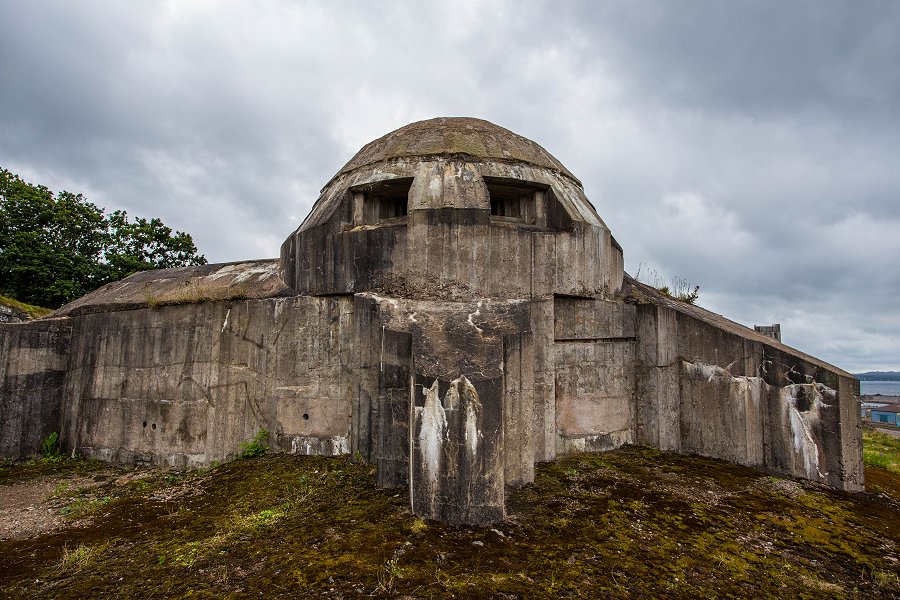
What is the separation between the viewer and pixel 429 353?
523cm

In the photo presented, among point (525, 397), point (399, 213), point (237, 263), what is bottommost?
point (525, 397)

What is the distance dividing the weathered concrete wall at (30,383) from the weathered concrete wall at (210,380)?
12.2 inches

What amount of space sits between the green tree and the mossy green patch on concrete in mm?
13542

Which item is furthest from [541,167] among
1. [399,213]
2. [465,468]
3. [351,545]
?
[351,545]

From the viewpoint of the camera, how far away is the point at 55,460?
28.2 ft

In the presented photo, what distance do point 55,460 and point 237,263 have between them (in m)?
4.93

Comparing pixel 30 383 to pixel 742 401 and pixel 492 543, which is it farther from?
pixel 742 401

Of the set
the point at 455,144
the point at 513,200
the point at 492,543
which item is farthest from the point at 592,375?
the point at 455,144

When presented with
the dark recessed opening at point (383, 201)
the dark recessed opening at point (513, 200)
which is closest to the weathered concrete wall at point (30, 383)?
the dark recessed opening at point (383, 201)

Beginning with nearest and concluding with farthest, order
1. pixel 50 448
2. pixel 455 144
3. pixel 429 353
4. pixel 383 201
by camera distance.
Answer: pixel 429 353
pixel 455 144
pixel 383 201
pixel 50 448

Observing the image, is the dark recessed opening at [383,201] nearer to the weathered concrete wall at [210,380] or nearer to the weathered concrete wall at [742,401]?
the weathered concrete wall at [210,380]

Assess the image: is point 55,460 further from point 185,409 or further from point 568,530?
point 568,530

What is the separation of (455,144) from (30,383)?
9.30m

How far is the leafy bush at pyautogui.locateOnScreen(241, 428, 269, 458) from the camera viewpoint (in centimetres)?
743
